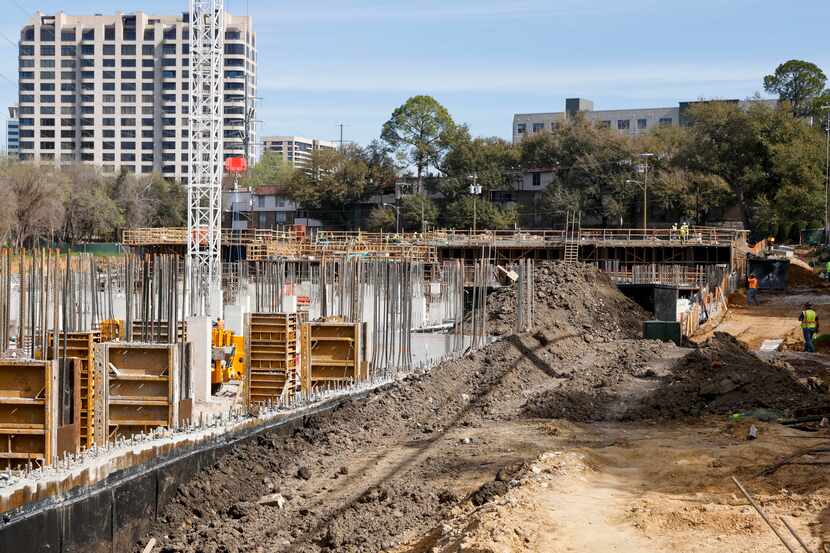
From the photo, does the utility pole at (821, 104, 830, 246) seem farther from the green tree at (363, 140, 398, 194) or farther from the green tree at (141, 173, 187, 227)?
the green tree at (141, 173, 187, 227)

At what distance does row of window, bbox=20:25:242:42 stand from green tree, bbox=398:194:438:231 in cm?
7223

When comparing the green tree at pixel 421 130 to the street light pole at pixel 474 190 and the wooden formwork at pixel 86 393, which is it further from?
the wooden formwork at pixel 86 393

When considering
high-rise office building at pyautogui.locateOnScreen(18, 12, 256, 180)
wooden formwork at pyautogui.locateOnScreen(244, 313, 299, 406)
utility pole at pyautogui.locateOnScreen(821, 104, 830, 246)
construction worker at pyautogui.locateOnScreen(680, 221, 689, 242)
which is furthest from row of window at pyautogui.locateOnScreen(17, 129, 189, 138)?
wooden formwork at pyautogui.locateOnScreen(244, 313, 299, 406)

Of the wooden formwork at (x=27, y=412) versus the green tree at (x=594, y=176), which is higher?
the green tree at (x=594, y=176)

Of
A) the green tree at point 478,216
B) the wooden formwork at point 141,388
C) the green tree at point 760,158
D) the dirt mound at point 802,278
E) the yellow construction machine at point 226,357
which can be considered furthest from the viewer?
the green tree at point 478,216

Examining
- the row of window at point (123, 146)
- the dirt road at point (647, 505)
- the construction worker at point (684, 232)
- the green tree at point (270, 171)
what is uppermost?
the row of window at point (123, 146)

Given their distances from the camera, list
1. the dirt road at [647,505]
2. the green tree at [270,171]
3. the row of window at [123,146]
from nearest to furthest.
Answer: the dirt road at [647,505] < the green tree at [270,171] < the row of window at [123,146]

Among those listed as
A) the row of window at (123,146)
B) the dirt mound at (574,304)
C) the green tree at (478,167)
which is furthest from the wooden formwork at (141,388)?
the row of window at (123,146)

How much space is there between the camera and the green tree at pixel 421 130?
80312 millimetres

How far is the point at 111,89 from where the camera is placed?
460 ft

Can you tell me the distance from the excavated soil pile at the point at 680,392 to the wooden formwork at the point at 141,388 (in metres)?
6.23

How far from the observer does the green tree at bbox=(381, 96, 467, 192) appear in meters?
80.3

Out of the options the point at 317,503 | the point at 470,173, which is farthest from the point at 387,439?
the point at 470,173

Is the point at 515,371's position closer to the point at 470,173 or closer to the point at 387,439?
the point at 387,439
